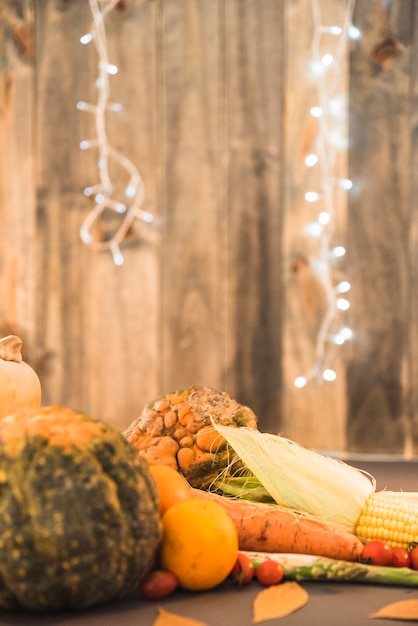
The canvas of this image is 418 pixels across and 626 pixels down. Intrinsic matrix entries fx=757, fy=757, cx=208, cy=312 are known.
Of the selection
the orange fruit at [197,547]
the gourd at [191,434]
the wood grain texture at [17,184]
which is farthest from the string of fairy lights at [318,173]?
the orange fruit at [197,547]

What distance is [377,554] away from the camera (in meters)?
0.97

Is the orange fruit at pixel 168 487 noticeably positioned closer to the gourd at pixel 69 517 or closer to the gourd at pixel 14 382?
the gourd at pixel 69 517

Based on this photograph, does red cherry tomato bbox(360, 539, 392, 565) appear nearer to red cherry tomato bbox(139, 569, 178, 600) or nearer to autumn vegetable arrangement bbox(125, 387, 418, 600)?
autumn vegetable arrangement bbox(125, 387, 418, 600)

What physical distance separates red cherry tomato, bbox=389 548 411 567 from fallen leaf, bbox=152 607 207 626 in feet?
0.97

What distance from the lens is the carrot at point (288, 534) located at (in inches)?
39.3

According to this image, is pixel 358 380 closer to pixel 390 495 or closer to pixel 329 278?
pixel 329 278

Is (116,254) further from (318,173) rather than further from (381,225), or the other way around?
(381,225)

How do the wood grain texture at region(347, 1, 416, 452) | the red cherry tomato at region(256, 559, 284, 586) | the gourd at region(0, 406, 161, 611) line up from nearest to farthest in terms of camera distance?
the gourd at region(0, 406, 161, 611)
the red cherry tomato at region(256, 559, 284, 586)
the wood grain texture at region(347, 1, 416, 452)

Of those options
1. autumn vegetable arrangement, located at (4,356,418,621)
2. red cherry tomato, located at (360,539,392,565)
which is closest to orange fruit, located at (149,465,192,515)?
autumn vegetable arrangement, located at (4,356,418,621)

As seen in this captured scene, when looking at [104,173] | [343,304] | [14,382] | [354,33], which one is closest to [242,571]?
[14,382]

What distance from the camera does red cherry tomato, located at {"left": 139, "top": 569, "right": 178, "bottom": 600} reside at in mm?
868

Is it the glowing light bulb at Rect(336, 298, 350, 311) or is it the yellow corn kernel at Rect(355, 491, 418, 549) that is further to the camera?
the glowing light bulb at Rect(336, 298, 350, 311)

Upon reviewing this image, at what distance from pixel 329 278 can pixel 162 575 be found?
191 centimetres

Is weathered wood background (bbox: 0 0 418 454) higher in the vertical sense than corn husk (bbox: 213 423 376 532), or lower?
higher
